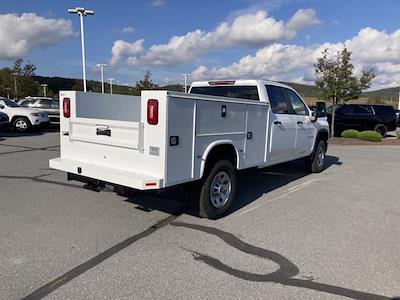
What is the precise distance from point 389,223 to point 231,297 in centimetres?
333

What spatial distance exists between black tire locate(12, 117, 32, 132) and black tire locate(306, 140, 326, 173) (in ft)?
47.5

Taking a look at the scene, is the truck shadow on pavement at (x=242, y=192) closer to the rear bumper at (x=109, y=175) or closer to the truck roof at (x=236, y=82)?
the rear bumper at (x=109, y=175)

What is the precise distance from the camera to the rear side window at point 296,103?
7438 mm

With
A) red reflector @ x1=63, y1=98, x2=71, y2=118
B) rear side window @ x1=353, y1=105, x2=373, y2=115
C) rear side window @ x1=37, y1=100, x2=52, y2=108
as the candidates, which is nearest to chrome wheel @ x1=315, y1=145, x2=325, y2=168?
red reflector @ x1=63, y1=98, x2=71, y2=118

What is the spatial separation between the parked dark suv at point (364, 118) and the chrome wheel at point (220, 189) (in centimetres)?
1682

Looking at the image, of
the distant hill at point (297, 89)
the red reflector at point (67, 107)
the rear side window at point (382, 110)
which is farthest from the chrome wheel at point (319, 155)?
the rear side window at point (382, 110)

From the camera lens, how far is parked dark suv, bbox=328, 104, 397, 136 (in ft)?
67.2

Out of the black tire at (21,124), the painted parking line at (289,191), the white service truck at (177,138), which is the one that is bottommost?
the painted parking line at (289,191)

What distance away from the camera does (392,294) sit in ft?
11.0

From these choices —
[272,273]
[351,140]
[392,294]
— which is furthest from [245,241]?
[351,140]

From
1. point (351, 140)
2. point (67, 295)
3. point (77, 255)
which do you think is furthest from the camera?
point (351, 140)

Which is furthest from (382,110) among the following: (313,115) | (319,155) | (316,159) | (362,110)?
(313,115)

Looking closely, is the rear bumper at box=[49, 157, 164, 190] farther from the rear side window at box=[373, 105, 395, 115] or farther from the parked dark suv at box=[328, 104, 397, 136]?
the rear side window at box=[373, 105, 395, 115]

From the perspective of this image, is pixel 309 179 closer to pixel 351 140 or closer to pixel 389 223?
pixel 389 223
